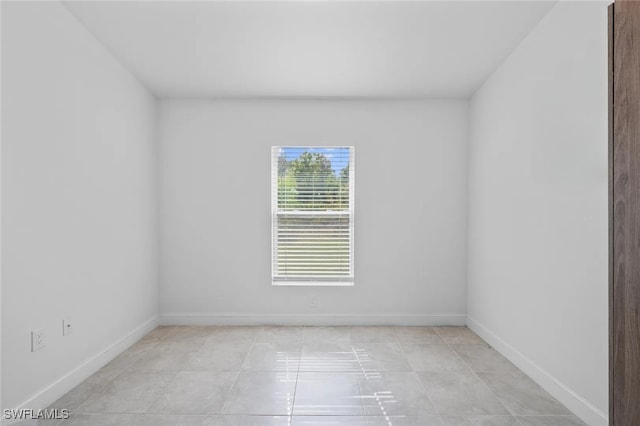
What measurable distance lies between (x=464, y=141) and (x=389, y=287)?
1.79 m

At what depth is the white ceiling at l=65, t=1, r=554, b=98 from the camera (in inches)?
90.2

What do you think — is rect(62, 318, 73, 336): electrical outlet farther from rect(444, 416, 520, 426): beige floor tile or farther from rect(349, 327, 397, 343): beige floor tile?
rect(444, 416, 520, 426): beige floor tile

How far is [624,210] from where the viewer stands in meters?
1.11

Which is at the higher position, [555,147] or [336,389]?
[555,147]

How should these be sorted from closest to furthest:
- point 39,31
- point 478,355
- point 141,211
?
1. point 39,31
2. point 478,355
3. point 141,211

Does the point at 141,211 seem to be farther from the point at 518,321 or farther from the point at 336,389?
the point at 518,321

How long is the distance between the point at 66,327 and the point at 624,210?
9.94ft

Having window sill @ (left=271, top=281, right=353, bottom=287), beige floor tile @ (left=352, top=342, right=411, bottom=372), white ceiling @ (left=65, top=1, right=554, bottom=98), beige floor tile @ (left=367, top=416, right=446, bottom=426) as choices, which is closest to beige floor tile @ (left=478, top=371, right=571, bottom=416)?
beige floor tile @ (left=367, top=416, right=446, bottom=426)

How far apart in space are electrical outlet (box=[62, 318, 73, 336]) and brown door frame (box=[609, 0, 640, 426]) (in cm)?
291

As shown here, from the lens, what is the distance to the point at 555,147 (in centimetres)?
228

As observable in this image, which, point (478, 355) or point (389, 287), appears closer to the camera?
point (478, 355)

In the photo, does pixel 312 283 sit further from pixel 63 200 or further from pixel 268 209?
pixel 63 200

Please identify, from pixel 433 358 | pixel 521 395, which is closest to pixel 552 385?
pixel 521 395

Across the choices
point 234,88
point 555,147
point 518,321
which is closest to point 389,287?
point 518,321
